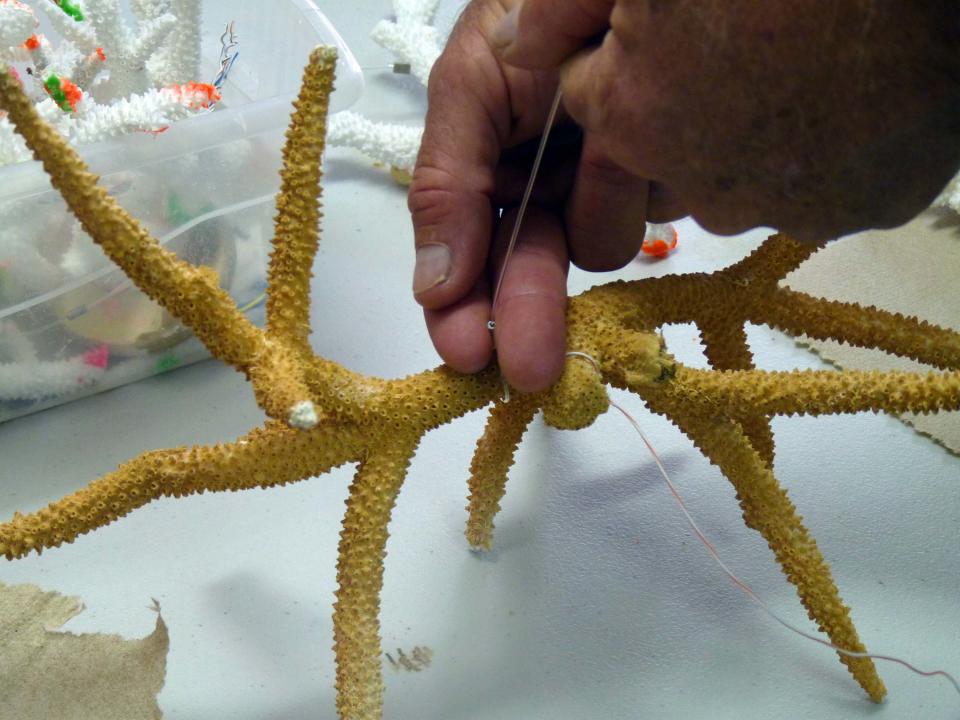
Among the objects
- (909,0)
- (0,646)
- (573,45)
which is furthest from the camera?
(0,646)

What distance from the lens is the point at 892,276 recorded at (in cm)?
92

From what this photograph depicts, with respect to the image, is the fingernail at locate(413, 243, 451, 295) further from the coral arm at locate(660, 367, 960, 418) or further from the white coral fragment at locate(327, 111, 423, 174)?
the white coral fragment at locate(327, 111, 423, 174)

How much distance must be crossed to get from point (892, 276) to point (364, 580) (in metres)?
0.65

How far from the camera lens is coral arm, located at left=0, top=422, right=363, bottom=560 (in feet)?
1.62

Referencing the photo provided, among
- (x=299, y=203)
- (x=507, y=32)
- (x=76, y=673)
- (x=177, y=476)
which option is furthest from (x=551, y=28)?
(x=76, y=673)

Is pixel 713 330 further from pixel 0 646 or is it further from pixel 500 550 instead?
pixel 0 646

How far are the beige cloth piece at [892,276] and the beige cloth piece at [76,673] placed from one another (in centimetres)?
62

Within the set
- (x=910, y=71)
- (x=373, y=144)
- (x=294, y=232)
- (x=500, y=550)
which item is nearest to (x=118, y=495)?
(x=294, y=232)

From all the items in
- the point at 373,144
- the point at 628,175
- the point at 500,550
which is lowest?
the point at 500,550

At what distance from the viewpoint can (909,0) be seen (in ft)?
0.94

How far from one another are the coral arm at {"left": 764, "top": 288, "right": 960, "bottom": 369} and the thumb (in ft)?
0.87

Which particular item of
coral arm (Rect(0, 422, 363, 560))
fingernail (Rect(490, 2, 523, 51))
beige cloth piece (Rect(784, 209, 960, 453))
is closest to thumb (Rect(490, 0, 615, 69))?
fingernail (Rect(490, 2, 523, 51))

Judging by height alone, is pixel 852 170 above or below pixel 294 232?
above

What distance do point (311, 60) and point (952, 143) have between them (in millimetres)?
313
